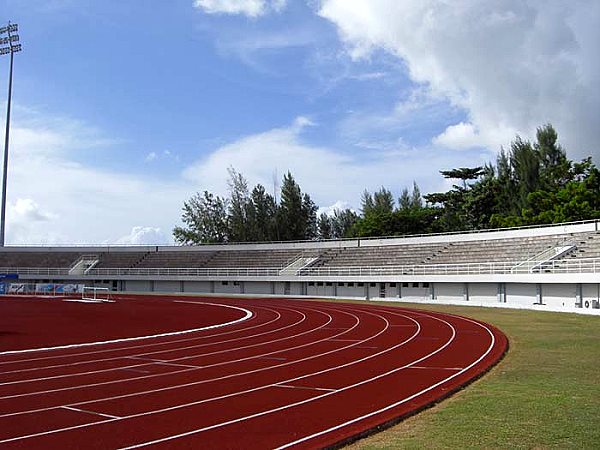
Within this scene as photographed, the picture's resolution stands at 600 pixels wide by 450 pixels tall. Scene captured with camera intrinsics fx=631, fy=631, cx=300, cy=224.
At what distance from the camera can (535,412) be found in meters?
9.62

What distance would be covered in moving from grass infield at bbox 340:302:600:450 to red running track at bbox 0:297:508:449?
0.52m

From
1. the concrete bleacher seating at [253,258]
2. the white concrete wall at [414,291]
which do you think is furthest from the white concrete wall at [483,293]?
the concrete bleacher seating at [253,258]

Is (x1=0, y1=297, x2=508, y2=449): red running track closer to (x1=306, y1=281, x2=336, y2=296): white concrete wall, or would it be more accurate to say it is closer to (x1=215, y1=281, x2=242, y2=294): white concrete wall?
(x1=306, y1=281, x2=336, y2=296): white concrete wall

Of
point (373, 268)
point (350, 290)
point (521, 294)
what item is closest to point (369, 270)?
point (373, 268)

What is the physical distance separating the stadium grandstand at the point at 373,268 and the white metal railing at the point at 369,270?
0.28ft

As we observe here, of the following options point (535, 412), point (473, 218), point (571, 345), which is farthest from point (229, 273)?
point (535, 412)

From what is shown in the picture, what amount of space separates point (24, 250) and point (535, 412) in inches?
2936

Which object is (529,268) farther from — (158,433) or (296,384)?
(158,433)

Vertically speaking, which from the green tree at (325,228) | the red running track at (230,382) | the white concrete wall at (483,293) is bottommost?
the red running track at (230,382)

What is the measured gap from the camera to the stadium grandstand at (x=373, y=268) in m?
38.7

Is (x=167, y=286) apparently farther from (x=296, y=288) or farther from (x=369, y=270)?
(x=369, y=270)

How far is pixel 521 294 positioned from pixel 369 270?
14428 millimetres

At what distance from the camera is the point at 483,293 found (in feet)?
142

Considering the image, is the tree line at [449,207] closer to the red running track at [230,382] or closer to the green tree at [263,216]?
the green tree at [263,216]
